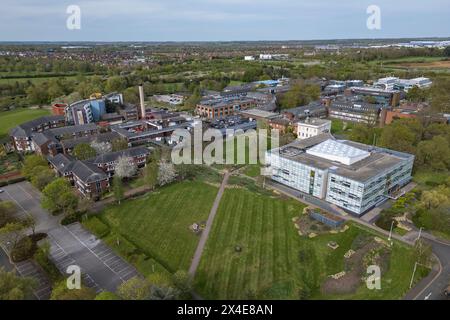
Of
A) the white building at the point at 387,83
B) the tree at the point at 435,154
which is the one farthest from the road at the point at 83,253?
the white building at the point at 387,83

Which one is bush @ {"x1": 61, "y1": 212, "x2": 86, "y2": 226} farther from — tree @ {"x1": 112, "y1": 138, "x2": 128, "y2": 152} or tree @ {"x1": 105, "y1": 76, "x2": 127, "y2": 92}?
tree @ {"x1": 105, "y1": 76, "x2": 127, "y2": 92}

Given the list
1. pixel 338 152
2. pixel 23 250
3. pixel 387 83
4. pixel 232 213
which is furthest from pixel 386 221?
pixel 387 83

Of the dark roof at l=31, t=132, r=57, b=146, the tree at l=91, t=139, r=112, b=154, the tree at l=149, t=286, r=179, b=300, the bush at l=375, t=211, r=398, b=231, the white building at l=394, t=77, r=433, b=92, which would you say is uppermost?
the white building at l=394, t=77, r=433, b=92

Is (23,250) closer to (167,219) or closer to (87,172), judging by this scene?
(87,172)

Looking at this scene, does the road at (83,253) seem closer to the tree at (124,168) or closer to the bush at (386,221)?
the tree at (124,168)

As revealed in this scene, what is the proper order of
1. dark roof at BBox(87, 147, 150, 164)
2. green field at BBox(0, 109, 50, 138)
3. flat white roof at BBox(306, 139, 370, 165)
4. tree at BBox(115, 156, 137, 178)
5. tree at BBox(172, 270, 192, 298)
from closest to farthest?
tree at BBox(172, 270, 192, 298) < flat white roof at BBox(306, 139, 370, 165) < tree at BBox(115, 156, 137, 178) < dark roof at BBox(87, 147, 150, 164) < green field at BBox(0, 109, 50, 138)

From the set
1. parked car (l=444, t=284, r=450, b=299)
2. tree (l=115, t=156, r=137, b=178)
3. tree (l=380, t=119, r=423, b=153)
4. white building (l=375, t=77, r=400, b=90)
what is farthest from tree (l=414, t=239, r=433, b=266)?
white building (l=375, t=77, r=400, b=90)
